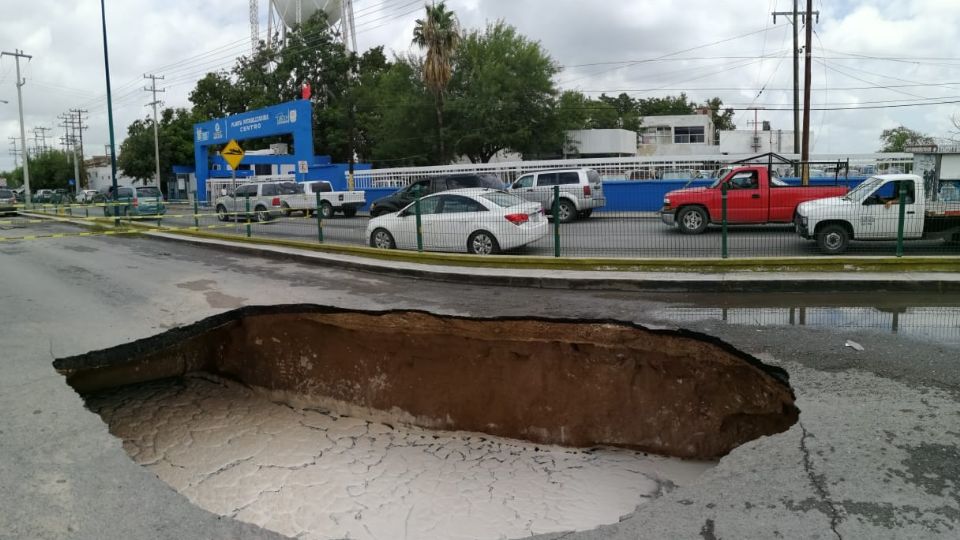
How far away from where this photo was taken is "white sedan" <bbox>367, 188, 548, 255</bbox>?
1336 cm

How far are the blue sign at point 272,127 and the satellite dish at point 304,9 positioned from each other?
2360 cm

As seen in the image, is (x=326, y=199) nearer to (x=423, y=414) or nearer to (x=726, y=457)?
(x=423, y=414)

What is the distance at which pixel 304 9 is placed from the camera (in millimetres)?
62219

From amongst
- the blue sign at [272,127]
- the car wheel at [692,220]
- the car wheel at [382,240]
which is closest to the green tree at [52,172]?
the blue sign at [272,127]

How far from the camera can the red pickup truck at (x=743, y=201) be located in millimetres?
16312

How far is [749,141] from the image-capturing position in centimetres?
6231

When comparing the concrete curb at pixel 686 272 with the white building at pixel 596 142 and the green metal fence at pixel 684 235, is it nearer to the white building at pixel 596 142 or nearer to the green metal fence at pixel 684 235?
the green metal fence at pixel 684 235

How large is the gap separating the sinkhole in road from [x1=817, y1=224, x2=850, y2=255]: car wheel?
7.04 m

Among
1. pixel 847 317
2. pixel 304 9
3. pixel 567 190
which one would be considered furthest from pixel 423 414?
pixel 304 9

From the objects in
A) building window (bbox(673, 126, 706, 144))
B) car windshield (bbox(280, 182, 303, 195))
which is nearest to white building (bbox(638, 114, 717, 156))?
building window (bbox(673, 126, 706, 144))

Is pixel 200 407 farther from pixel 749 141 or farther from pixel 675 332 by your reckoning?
pixel 749 141

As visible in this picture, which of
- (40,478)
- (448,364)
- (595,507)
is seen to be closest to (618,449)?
(595,507)

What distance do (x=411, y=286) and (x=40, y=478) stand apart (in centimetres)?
723

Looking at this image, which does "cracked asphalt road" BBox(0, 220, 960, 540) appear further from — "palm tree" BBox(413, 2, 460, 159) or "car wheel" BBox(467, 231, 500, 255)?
"palm tree" BBox(413, 2, 460, 159)
